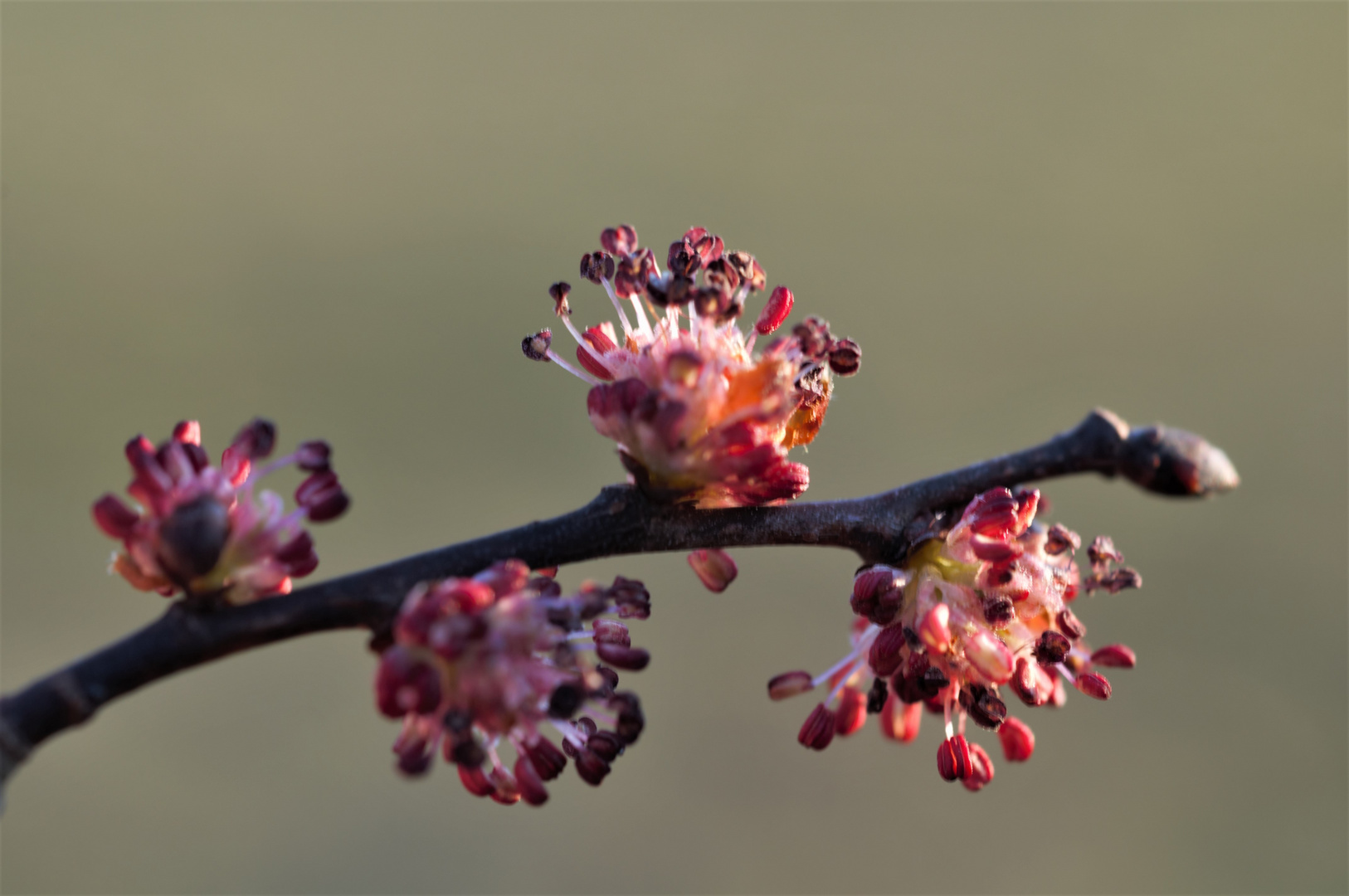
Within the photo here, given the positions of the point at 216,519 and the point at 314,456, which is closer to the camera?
the point at 216,519

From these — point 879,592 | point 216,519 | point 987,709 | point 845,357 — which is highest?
point 216,519

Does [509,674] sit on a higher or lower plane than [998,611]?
higher

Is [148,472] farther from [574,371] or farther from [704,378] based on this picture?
[704,378]

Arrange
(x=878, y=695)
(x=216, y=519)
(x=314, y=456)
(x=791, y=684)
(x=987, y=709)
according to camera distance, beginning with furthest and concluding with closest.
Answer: (x=791, y=684), (x=878, y=695), (x=987, y=709), (x=314, y=456), (x=216, y=519)

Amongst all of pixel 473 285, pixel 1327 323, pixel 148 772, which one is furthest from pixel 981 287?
pixel 148 772

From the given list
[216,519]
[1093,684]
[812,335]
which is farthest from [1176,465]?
[216,519]

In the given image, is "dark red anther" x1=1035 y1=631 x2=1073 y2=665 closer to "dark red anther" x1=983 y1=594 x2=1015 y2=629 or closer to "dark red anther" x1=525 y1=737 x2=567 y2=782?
"dark red anther" x1=983 y1=594 x2=1015 y2=629

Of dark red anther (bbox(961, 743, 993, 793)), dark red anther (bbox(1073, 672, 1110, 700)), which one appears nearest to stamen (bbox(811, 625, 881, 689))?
dark red anther (bbox(961, 743, 993, 793))
